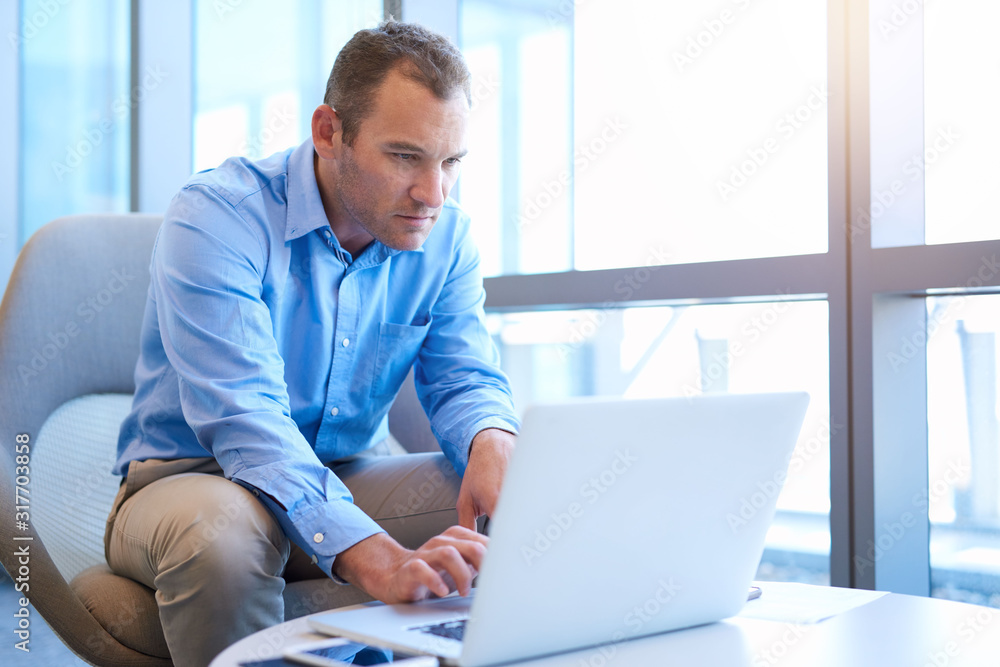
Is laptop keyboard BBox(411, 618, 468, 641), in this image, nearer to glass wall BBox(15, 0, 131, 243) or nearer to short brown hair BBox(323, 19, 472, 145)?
short brown hair BBox(323, 19, 472, 145)

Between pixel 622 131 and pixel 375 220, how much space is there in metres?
0.81

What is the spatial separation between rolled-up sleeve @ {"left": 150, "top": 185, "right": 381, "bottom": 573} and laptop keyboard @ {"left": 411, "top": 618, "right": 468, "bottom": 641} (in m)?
0.22

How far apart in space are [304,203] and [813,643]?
0.90 m

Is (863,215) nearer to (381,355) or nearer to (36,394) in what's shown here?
(381,355)

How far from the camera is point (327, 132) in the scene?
53.2 inches

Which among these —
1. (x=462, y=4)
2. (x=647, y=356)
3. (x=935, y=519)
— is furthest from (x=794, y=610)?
(x=462, y=4)

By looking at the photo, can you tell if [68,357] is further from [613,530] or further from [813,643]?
[813,643]

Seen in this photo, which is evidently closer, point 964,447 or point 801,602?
point 801,602

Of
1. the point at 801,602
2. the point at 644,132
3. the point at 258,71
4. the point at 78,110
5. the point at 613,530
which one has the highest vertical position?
the point at 258,71

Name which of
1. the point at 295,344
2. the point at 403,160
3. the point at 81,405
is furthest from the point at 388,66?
the point at 81,405

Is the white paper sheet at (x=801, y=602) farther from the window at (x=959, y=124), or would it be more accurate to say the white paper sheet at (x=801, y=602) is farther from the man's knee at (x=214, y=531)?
the window at (x=959, y=124)

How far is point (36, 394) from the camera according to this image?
4.56 feet

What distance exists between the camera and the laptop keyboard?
0.73 meters

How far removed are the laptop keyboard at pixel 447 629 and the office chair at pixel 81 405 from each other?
18.5 inches
